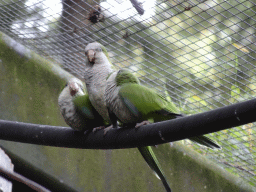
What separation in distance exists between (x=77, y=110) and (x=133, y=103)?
0.36m

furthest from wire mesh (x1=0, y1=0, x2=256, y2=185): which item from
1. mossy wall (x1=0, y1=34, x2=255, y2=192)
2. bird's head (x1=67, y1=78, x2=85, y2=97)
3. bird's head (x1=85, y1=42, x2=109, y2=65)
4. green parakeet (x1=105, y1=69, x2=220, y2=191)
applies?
green parakeet (x1=105, y1=69, x2=220, y2=191)

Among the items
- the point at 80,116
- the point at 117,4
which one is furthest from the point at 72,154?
the point at 117,4

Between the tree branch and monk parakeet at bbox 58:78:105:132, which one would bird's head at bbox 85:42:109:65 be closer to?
monk parakeet at bbox 58:78:105:132

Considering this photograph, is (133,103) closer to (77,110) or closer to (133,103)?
(133,103)

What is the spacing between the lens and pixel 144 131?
1309 mm

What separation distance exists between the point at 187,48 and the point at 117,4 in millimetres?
659

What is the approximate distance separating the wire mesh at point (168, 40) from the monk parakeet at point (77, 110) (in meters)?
0.77

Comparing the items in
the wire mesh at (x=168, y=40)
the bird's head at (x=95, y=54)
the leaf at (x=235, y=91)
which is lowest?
the leaf at (x=235, y=91)

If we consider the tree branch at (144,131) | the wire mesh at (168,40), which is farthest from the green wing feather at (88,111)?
the wire mesh at (168,40)

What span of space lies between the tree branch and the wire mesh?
104cm

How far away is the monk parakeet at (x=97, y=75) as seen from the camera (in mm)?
1721

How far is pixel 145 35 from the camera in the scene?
99.3 inches

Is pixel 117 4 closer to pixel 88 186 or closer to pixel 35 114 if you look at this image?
pixel 35 114

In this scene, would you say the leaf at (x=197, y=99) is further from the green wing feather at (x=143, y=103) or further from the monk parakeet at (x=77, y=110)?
the green wing feather at (x=143, y=103)
